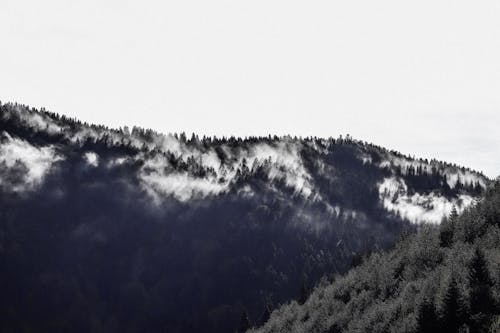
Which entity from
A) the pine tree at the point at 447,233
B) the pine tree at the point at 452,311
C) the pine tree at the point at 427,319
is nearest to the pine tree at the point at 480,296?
the pine tree at the point at 452,311

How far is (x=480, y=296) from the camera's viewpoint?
237 feet

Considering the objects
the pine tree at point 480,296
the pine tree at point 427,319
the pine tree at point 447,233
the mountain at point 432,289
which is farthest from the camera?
the pine tree at point 447,233

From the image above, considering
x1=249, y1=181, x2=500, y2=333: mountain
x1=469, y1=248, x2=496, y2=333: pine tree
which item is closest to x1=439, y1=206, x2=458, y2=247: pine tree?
x1=249, y1=181, x2=500, y2=333: mountain

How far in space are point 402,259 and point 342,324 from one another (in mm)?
23978

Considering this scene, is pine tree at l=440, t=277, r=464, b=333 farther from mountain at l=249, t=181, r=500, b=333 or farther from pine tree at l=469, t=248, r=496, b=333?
pine tree at l=469, t=248, r=496, b=333

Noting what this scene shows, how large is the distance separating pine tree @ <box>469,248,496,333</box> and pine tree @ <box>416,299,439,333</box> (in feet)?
13.9

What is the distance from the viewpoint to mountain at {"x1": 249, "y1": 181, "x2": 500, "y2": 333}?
70500 millimetres

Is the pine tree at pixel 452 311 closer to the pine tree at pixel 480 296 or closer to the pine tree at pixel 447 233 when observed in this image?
the pine tree at pixel 480 296

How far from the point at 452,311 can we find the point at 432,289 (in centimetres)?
817

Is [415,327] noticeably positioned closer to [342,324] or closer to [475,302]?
[475,302]

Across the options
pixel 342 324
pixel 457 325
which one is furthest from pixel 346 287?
pixel 457 325

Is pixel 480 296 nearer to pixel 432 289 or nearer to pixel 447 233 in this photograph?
pixel 432 289

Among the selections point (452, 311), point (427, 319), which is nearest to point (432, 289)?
point (427, 319)

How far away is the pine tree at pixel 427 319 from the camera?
70.9 metres
